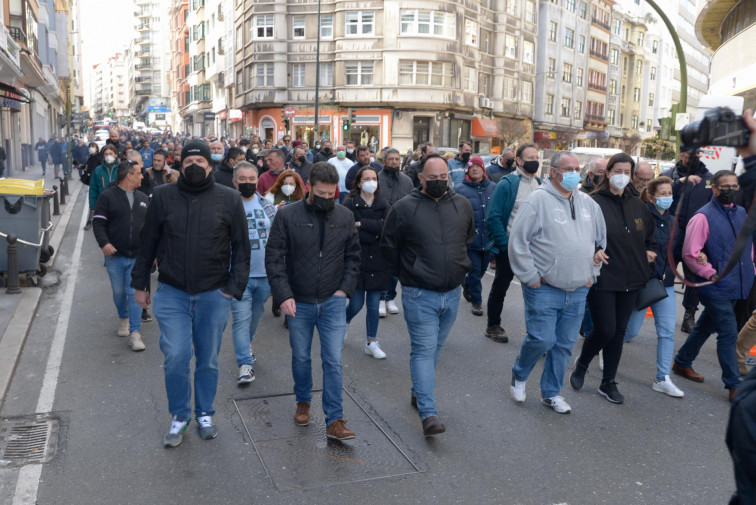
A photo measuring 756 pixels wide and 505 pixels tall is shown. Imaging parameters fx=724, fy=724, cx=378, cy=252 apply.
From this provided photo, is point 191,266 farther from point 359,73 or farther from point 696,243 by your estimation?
point 359,73

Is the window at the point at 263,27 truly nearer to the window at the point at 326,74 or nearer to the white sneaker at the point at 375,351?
the window at the point at 326,74

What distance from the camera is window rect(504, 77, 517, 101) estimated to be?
50941 mm

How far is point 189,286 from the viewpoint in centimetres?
459

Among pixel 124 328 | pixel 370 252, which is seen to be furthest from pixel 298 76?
pixel 370 252

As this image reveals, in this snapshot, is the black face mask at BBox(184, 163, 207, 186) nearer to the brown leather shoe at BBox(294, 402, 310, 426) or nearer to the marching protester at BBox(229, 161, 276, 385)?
the marching protester at BBox(229, 161, 276, 385)

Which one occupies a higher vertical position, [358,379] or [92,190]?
[92,190]

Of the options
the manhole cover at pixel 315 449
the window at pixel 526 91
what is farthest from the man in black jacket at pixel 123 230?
the window at pixel 526 91

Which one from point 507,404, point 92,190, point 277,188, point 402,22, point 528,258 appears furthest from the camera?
point 402,22

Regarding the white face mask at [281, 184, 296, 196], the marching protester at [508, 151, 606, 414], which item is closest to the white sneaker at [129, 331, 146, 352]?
the white face mask at [281, 184, 296, 196]

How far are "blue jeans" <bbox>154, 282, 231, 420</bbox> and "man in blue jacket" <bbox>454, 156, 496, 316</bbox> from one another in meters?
4.14

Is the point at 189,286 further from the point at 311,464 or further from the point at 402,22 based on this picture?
the point at 402,22

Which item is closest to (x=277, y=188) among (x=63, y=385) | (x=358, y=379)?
(x=358, y=379)

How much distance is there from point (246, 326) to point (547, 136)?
183 ft

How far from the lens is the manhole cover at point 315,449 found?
4281 millimetres
